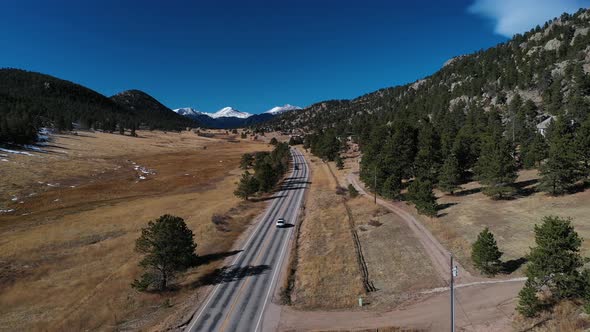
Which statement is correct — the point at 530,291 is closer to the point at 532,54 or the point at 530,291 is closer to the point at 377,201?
the point at 377,201

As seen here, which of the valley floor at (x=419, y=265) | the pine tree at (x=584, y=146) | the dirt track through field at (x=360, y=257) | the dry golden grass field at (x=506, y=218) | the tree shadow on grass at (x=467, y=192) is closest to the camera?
the valley floor at (x=419, y=265)

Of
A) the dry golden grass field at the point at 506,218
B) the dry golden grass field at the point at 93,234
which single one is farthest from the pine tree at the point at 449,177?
the dry golden grass field at the point at 93,234

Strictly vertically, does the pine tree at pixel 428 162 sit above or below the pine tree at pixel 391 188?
above

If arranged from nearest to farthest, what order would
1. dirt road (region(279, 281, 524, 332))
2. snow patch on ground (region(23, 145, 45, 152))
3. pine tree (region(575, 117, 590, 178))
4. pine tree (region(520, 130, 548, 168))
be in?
dirt road (region(279, 281, 524, 332)) → pine tree (region(575, 117, 590, 178)) → pine tree (region(520, 130, 548, 168)) → snow patch on ground (region(23, 145, 45, 152))

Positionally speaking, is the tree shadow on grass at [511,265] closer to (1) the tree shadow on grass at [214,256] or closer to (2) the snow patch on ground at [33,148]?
(1) the tree shadow on grass at [214,256]

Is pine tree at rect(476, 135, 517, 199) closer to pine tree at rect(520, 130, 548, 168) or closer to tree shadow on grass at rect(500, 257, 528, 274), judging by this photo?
pine tree at rect(520, 130, 548, 168)

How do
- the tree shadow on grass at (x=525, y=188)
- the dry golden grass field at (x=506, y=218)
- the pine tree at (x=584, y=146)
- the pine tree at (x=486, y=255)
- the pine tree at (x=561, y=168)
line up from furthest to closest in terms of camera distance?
the tree shadow on grass at (x=525, y=188)
the pine tree at (x=584, y=146)
the pine tree at (x=561, y=168)
the dry golden grass field at (x=506, y=218)
the pine tree at (x=486, y=255)

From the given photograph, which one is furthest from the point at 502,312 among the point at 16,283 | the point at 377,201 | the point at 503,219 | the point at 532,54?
the point at 532,54

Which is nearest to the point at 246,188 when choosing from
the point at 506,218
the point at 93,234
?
the point at 93,234

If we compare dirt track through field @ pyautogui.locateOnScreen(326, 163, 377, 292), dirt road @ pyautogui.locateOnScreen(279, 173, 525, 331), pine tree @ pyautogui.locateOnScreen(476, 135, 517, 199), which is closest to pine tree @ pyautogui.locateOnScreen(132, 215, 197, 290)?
dirt road @ pyautogui.locateOnScreen(279, 173, 525, 331)
